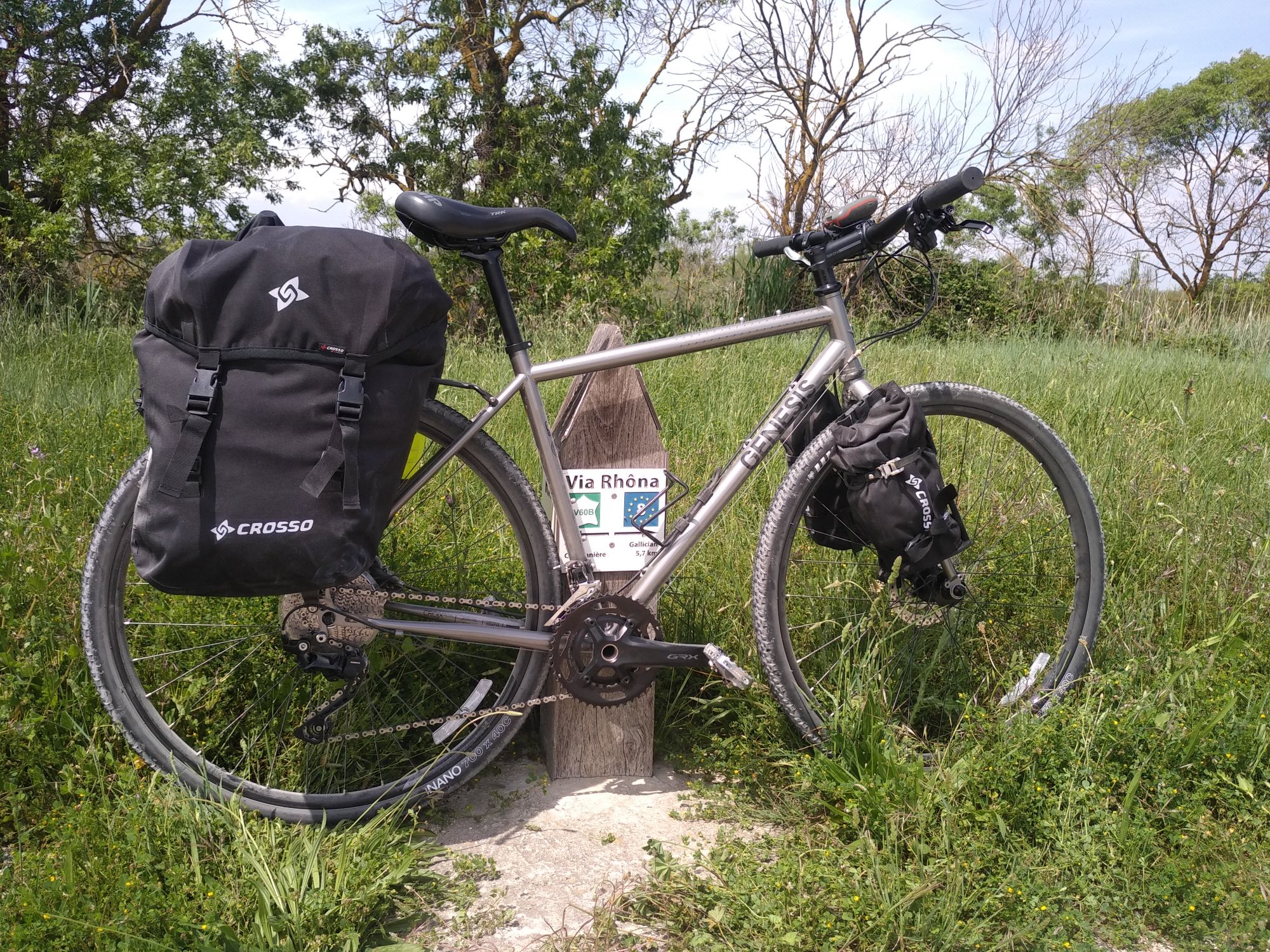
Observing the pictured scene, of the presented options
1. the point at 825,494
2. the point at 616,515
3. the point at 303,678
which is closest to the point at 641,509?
the point at 616,515

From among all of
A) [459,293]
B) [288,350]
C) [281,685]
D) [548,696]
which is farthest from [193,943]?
[459,293]

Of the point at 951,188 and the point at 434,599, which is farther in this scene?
the point at 434,599

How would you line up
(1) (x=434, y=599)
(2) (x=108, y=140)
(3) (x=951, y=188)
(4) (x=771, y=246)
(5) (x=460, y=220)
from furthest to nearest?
(2) (x=108, y=140), (4) (x=771, y=246), (1) (x=434, y=599), (3) (x=951, y=188), (5) (x=460, y=220)

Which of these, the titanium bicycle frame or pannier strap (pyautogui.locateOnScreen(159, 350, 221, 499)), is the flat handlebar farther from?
pannier strap (pyautogui.locateOnScreen(159, 350, 221, 499))

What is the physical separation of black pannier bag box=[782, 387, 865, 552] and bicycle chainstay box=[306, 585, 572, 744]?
2.43ft

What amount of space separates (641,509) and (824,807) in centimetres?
91

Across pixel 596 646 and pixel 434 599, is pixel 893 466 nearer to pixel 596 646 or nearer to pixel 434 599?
pixel 596 646

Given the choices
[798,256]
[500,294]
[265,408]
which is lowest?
[265,408]

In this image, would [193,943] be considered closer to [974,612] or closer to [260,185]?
[974,612]

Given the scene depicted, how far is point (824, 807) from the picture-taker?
227 centimetres

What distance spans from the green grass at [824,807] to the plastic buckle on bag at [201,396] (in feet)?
2.99

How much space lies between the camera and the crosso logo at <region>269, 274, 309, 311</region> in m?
1.74

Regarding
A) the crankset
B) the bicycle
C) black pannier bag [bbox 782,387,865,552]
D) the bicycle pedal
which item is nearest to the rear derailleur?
the bicycle

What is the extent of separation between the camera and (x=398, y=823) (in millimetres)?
2180
